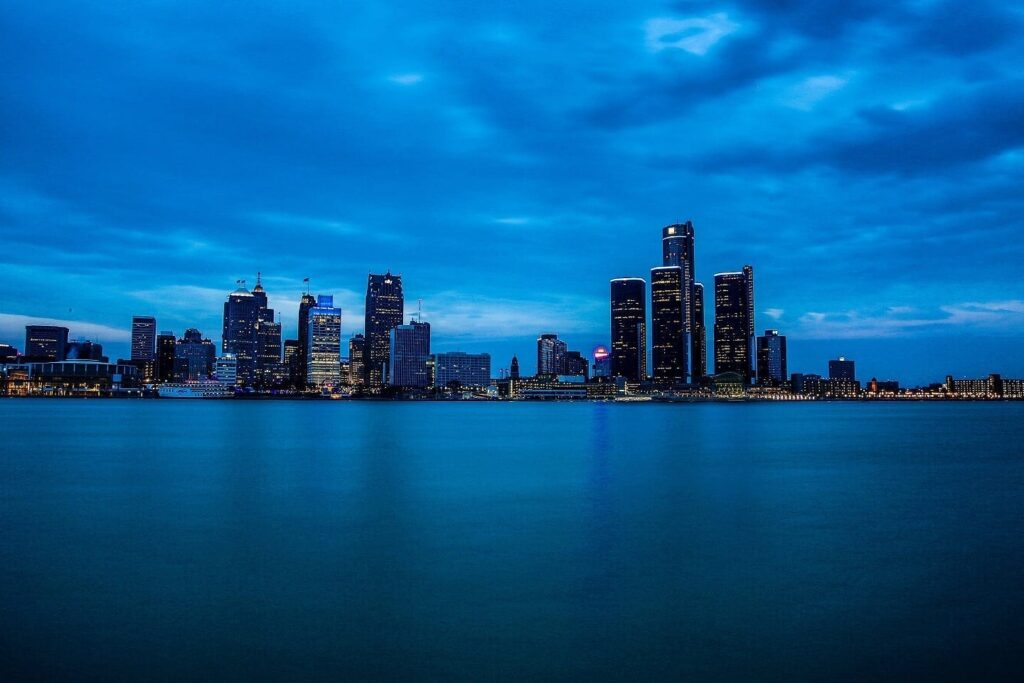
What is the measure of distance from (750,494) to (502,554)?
16.5 m

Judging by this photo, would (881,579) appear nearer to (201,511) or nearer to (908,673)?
(908,673)

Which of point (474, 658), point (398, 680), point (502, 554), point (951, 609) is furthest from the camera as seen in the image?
point (502, 554)

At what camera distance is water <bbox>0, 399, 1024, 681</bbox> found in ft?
40.0

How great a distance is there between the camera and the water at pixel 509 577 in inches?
480

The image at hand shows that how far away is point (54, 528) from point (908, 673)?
81.1ft

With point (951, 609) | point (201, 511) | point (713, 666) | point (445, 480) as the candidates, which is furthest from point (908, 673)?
point (445, 480)

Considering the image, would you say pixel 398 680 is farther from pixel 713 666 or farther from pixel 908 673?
pixel 908 673

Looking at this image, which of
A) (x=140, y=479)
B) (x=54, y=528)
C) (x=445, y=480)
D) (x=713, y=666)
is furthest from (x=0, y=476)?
(x=713, y=666)

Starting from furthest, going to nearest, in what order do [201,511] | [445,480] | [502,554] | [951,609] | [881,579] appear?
[445,480] → [201,511] → [502,554] → [881,579] → [951,609]

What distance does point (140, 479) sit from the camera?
3781cm

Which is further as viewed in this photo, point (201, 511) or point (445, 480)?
point (445, 480)

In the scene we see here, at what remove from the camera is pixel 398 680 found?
37.2ft

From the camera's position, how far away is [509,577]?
57.7 feet

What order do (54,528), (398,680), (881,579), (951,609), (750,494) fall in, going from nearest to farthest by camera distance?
(398,680)
(951,609)
(881,579)
(54,528)
(750,494)
